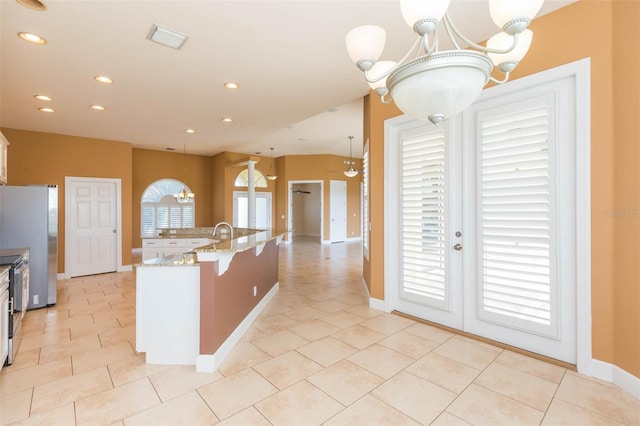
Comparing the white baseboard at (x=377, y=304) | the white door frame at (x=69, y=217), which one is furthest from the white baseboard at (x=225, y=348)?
the white door frame at (x=69, y=217)

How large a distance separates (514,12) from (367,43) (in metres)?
0.62

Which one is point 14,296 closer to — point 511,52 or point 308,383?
point 308,383

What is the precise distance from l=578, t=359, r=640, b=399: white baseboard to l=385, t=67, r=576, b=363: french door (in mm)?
155

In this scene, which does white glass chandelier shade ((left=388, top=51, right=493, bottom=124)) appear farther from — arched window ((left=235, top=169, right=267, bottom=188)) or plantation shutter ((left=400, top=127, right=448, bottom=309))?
arched window ((left=235, top=169, right=267, bottom=188))

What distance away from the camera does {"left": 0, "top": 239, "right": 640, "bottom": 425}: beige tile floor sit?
1856 mm

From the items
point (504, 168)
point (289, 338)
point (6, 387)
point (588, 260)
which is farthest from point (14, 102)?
point (588, 260)

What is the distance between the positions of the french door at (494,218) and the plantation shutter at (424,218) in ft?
0.04

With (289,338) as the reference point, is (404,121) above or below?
above

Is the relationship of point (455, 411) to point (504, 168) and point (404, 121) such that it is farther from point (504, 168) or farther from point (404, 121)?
point (404, 121)

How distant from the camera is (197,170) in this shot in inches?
389

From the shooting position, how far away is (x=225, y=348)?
2613mm

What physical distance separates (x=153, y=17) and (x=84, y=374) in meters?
2.90

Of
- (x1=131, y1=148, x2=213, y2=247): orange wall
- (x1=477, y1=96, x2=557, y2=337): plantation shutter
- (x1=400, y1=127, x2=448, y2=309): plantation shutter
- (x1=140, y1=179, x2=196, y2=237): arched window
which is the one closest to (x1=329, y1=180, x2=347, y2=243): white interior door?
(x1=131, y1=148, x2=213, y2=247): orange wall

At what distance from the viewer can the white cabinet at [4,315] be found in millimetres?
2283
